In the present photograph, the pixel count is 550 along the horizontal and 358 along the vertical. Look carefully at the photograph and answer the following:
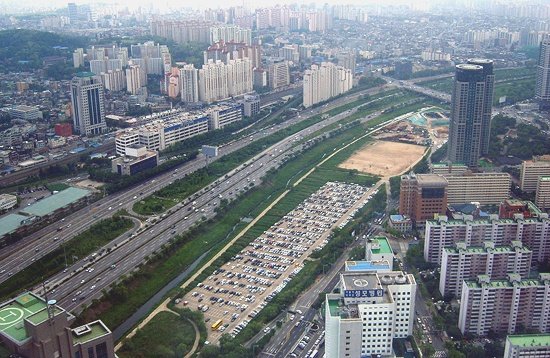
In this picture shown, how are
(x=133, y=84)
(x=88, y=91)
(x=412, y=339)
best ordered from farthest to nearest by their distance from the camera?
(x=133, y=84) < (x=88, y=91) < (x=412, y=339)

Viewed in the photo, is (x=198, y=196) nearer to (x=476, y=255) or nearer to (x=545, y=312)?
(x=476, y=255)

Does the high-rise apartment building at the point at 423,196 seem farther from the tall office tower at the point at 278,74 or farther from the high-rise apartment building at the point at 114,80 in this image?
the high-rise apartment building at the point at 114,80

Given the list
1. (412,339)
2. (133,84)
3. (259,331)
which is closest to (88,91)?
(133,84)

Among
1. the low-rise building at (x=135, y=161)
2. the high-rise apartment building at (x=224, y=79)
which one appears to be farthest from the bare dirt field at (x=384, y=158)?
the high-rise apartment building at (x=224, y=79)

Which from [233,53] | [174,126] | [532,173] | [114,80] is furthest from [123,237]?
[233,53]

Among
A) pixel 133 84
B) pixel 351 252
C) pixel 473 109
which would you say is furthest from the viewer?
pixel 133 84

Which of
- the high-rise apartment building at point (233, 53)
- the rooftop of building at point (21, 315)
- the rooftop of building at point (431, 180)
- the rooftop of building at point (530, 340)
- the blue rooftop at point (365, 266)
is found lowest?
the rooftop of building at point (530, 340)

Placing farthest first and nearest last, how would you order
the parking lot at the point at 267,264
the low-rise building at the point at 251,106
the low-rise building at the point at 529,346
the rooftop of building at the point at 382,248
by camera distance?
the low-rise building at the point at 251,106, the rooftop of building at the point at 382,248, the parking lot at the point at 267,264, the low-rise building at the point at 529,346
